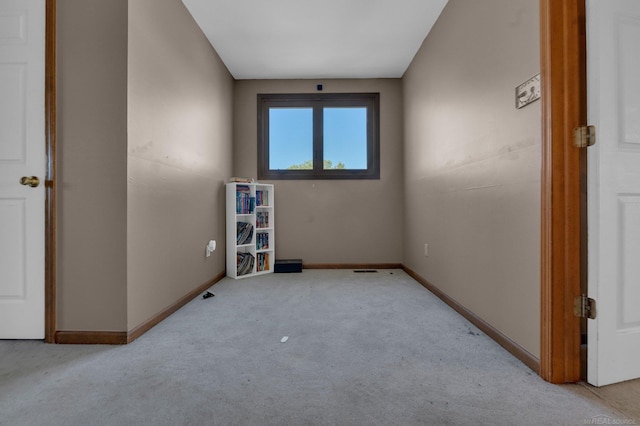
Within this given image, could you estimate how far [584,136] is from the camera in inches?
48.1

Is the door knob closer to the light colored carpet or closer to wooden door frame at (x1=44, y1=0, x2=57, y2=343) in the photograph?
wooden door frame at (x1=44, y1=0, x2=57, y2=343)

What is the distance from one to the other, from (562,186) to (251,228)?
9.50 feet

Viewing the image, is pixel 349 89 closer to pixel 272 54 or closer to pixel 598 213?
pixel 272 54

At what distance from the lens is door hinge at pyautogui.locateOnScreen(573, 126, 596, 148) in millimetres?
1197

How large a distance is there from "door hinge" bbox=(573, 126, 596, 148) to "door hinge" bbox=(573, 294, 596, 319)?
66 cm

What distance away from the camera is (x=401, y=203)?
147 inches

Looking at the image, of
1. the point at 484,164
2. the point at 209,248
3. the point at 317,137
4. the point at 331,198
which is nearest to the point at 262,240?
the point at 209,248

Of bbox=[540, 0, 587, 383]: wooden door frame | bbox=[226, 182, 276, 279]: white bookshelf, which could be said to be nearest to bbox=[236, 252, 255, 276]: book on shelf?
bbox=[226, 182, 276, 279]: white bookshelf

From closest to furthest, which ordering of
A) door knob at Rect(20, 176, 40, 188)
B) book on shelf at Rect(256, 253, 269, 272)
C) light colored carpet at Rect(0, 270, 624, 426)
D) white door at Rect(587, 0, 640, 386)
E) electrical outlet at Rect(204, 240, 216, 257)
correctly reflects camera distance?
light colored carpet at Rect(0, 270, 624, 426)
white door at Rect(587, 0, 640, 386)
door knob at Rect(20, 176, 40, 188)
electrical outlet at Rect(204, 240, 216, 257)
book on shelf at Rect(256, 253, 269, 272)

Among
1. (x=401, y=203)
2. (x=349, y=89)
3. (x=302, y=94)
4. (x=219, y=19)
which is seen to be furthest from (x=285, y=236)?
(x=219, y=19)

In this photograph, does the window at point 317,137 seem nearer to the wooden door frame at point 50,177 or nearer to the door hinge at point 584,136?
the wooden door frame at point 50,177

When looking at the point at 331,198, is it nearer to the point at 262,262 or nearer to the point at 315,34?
the point at 262,262

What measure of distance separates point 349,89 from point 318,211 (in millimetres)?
1688

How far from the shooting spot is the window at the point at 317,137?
375 cm
